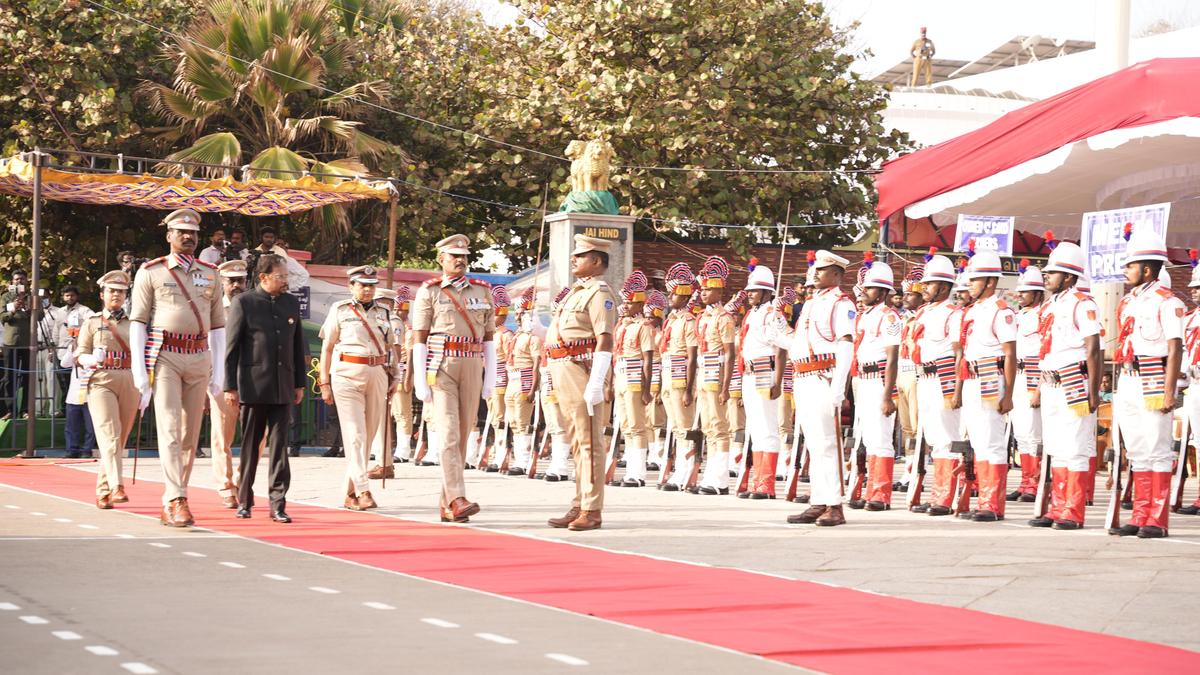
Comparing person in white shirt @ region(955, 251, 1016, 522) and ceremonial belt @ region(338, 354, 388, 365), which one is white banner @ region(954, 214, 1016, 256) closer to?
person in white shirt @ region(955, 251, 1016, 522)

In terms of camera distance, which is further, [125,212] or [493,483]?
[125,212]

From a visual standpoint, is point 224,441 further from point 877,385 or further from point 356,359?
point 877,385

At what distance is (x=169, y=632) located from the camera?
7.21 metres

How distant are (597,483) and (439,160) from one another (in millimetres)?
20582

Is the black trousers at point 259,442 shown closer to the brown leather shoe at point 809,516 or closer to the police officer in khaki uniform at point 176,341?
the police officer in khaki uniform at point 176,341

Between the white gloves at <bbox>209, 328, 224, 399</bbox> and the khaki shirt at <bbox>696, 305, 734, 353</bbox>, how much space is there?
549 cm

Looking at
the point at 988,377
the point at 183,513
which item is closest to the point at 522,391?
the point at 988,377

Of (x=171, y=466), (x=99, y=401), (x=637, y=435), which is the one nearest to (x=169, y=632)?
(x=171, y=466)

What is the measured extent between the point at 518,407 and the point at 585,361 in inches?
289

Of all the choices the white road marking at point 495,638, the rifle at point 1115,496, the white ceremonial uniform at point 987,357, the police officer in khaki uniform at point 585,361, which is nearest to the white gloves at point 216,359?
the police officer in khaki uniform at point 585,361

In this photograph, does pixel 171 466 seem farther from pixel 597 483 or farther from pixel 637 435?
pixel 637 435

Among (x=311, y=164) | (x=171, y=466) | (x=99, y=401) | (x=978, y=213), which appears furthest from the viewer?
(x=311, y=164)

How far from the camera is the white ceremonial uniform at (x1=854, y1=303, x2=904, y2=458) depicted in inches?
553

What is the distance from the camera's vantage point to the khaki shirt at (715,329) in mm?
16141
